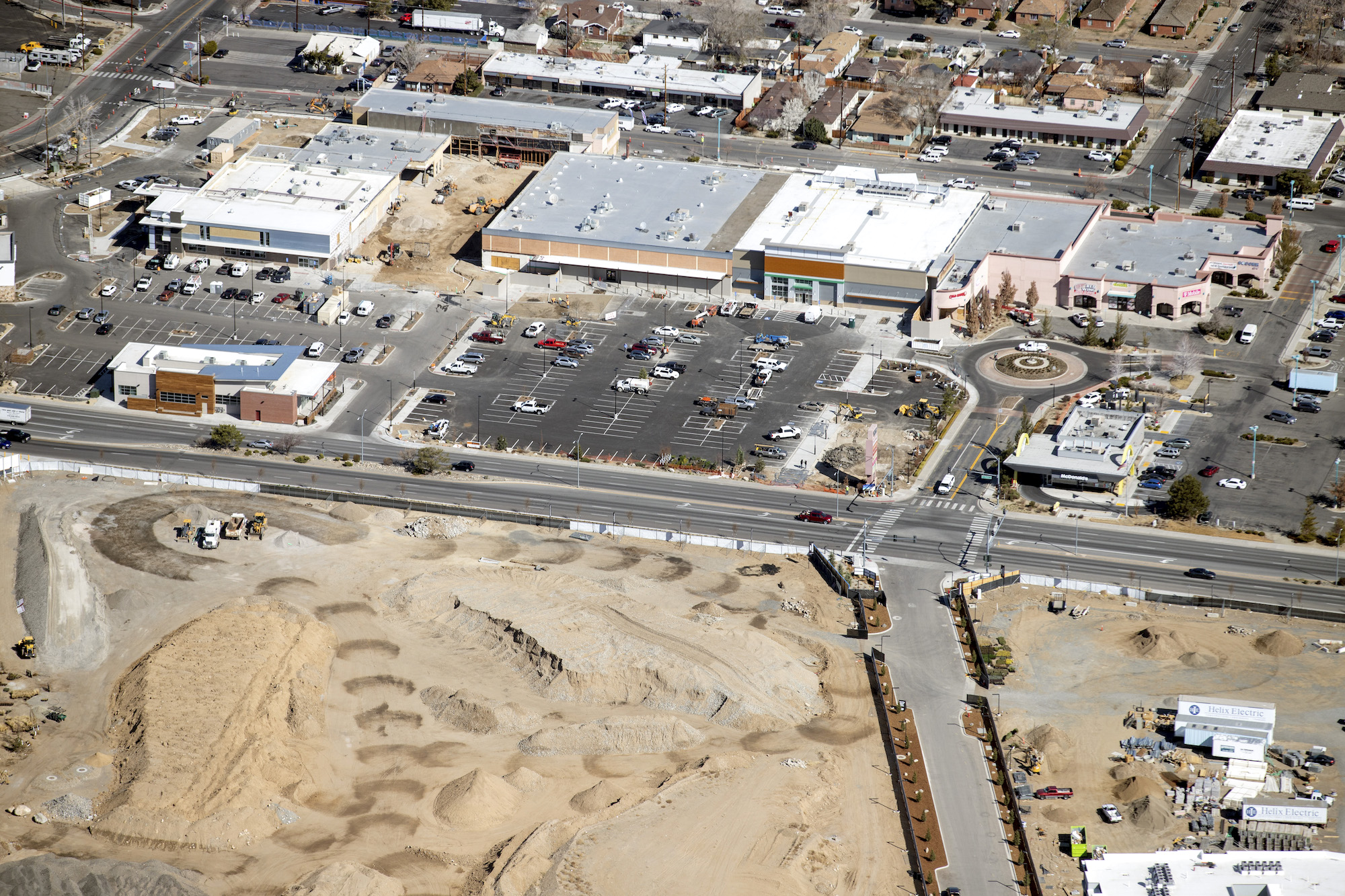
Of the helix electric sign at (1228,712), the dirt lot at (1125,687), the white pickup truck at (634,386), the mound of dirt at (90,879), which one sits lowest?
the dirt lot at (1125,687)

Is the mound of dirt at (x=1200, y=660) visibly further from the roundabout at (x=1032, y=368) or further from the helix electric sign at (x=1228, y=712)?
the roundabout at (x=1032, y=368)

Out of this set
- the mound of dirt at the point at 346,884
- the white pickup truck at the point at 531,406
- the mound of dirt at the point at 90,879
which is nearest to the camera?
the mound of dirt at the point at 90,879

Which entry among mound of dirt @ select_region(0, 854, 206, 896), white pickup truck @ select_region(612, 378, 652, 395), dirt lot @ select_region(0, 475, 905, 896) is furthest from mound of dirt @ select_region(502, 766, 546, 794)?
white pickup truck @ select_region(612, 378, 652, 395)

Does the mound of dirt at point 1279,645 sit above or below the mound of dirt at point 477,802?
below

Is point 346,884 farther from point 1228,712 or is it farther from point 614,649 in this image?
point 1228,712

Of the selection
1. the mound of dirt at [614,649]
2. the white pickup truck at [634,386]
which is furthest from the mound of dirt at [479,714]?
the white pickup truck at [634,386]

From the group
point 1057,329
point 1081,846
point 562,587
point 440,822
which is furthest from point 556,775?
point 1057,329
